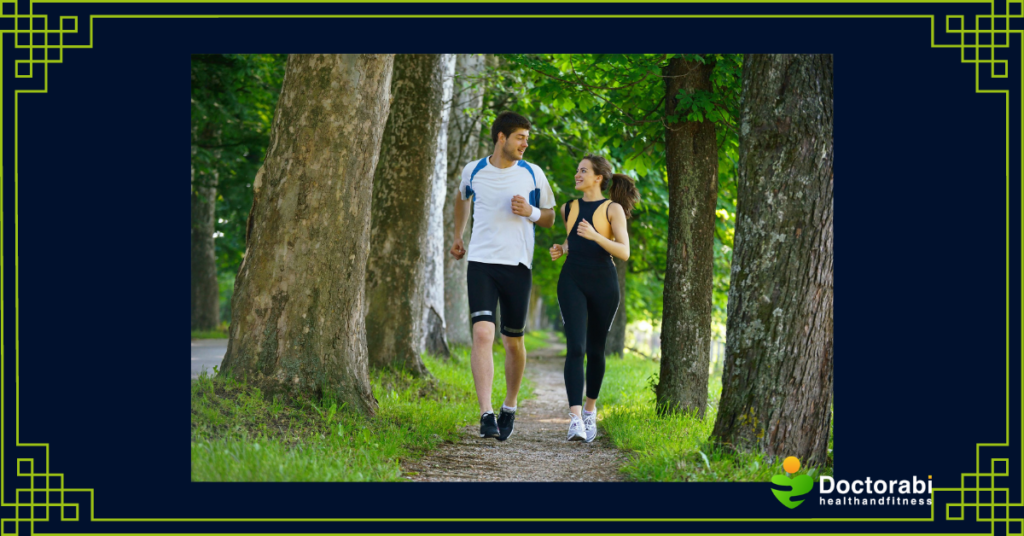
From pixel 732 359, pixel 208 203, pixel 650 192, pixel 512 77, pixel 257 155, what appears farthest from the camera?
pixel 208 203

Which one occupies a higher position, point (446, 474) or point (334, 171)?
point (334, 171)

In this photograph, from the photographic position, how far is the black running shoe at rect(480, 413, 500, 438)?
16.9ft

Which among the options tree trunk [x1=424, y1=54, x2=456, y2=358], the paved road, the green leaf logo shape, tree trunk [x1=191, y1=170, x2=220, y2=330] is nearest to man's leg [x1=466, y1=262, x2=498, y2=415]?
the green leaf logo shape

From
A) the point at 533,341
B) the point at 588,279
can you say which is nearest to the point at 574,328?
the point at 588,279

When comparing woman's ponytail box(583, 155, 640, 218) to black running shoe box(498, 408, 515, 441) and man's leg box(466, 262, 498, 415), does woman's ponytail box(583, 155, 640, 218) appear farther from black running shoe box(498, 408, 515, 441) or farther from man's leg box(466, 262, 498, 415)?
black running shoe box(498, 408, 515, 441)

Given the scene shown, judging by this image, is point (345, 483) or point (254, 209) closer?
→ point (345, 483)

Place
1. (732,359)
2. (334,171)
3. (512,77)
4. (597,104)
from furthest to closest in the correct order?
(512,77) < (597,104) < (334,171) < (732,359)

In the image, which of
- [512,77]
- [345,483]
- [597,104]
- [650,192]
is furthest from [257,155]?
[345,483]

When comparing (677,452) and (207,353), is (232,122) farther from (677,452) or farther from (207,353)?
(677,452)

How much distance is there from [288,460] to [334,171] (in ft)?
6.60

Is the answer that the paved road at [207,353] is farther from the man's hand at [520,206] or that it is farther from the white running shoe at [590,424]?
the man's hand at [520,206]

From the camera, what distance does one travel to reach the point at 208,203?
54.6ft

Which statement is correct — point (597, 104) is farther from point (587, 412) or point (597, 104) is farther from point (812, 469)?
point (812, 469)

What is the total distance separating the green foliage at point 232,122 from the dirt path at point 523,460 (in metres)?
7.63
